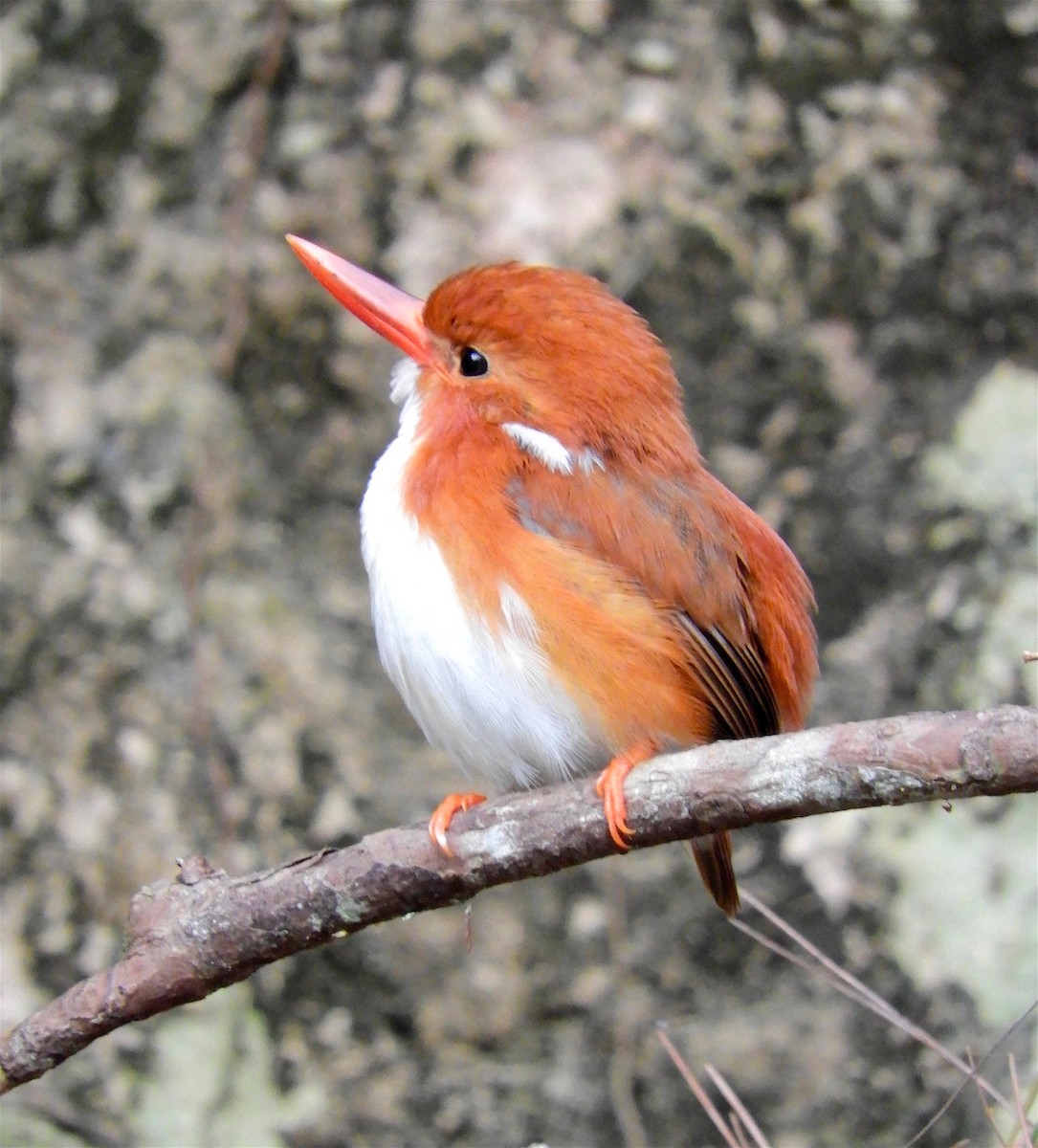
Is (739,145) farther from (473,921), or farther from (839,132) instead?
(473,921)

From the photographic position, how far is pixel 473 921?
3131 mm

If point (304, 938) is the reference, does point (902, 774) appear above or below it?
above

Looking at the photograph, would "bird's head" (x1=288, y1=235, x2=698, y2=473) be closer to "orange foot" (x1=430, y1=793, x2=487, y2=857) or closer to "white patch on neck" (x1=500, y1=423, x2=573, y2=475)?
"white patch on neck" (x1=500, y1=423, x2=573, y2=475)

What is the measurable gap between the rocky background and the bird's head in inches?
36.2

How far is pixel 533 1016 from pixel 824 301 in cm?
172

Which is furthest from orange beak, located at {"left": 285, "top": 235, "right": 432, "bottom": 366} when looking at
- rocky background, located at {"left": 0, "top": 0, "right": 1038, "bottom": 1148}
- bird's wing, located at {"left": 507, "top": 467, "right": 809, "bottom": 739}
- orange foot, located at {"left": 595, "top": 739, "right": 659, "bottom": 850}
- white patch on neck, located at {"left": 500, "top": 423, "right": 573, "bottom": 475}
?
orange foot, located at {"left": 595, "top": 739, "right": 659, "bottom": 850}

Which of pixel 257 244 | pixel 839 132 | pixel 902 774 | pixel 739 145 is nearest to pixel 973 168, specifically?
pixel 839 132

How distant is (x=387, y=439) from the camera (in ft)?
10.7

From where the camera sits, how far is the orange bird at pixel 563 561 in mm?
1978

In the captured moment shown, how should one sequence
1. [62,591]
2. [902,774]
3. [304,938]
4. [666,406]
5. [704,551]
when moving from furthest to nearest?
[62,591]
[666,406]
[704,551]
[304,938]
[902,774]

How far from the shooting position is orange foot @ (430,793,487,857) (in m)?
1.70

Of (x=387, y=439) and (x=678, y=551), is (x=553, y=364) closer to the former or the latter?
(x=678, y=551)

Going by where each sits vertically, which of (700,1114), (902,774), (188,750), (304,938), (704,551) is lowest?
(700,1114)

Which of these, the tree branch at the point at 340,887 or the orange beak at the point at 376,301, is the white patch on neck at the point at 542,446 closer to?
the orange beak at the point at 376,301
